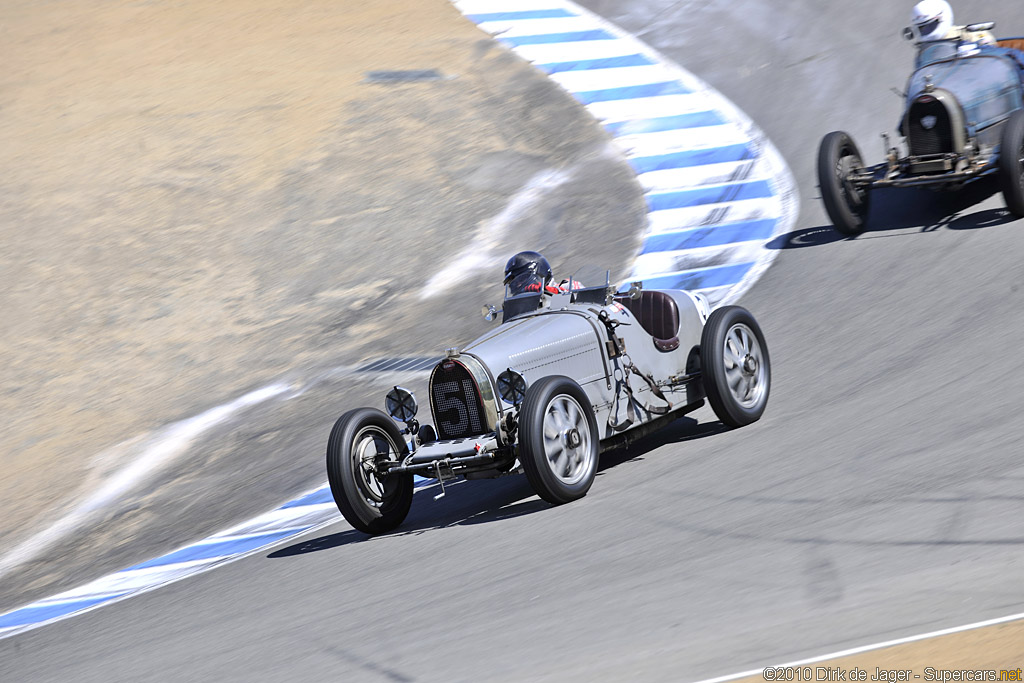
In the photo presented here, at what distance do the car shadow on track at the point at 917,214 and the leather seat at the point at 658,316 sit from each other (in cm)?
389

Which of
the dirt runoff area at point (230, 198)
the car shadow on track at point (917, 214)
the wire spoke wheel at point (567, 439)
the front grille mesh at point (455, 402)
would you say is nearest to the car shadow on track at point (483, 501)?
the wire spoke wheel at point (567, 439)

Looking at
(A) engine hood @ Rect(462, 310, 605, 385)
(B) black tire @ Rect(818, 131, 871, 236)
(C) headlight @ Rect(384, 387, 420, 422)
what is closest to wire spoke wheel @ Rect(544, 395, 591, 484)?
(A) engine hood @ Rect(462, 310, 605, 385)

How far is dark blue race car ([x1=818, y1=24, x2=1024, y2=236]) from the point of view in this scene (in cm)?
1052

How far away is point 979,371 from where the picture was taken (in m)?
7.79

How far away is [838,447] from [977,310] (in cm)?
264

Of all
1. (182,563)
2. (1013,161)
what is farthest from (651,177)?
(182,563)

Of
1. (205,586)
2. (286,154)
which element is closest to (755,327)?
(205,586)

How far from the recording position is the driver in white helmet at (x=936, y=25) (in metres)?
12.0

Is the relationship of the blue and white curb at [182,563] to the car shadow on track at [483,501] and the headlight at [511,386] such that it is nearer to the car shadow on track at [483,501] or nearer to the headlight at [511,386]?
the car shadow on track at [483,501]

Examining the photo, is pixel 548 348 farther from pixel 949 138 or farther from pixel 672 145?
pixel 672 145

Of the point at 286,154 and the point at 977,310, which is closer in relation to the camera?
the point at 977,310

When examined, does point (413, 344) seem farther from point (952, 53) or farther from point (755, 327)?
point (952, 53)

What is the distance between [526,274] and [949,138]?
4.57 metres

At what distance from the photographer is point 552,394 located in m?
7.00
